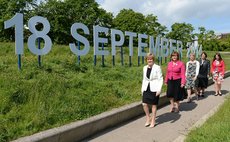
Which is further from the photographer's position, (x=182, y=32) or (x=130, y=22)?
(x=130, y=22)

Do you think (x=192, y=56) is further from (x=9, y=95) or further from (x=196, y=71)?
(x=9, y=95)

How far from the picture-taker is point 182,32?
214 ft

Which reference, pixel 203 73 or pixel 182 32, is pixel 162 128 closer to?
pixel 203 73

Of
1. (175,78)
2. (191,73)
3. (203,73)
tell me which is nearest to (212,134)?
(175,78)

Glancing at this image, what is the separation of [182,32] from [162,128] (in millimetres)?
60052

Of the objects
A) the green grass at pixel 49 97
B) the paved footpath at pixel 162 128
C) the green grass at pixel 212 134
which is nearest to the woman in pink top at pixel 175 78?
the paved footpath at pixel 162 128

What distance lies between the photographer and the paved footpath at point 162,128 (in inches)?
251

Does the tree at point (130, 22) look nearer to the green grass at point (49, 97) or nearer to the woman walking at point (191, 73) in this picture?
the woman walking at point (191, 73)

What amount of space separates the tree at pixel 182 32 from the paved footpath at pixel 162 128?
56.7 metres

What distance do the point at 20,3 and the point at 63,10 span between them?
267 inches

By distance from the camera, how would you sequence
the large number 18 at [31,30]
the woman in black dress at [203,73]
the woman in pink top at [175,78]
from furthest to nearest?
the woman in black dress at [203,73] → the large number 18 at [31,30] → the woman in pink top at [175,78]

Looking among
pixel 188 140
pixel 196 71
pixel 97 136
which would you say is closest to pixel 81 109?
pixel 97 136

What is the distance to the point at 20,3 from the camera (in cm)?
4959

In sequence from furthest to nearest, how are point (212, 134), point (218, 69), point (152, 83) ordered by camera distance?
point (218, 69) → point (152, 83) → point (212, 134)
